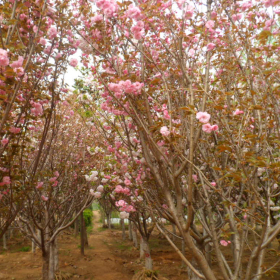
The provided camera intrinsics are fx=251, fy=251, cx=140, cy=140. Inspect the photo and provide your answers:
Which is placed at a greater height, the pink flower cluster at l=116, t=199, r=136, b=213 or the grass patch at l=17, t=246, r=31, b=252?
the pink flower cluster at l=116, t=199, r=136, b=213

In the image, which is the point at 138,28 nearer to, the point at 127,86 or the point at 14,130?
the point at 127,86

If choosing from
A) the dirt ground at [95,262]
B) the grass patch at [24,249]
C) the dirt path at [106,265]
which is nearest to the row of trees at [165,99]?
the dirt path at [106,265]

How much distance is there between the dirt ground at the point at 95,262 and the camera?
9.05 meters

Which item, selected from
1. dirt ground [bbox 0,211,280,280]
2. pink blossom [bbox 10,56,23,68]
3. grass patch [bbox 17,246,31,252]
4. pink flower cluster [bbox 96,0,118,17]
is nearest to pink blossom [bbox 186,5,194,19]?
pink flower cluster [bbox 96,0,118,17]

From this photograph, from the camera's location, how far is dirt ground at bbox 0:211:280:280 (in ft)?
29.7

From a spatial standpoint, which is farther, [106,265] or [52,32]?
[106,265]

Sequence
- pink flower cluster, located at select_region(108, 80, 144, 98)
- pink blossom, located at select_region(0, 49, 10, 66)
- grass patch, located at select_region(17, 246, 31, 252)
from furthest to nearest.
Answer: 1. grass patch, located at select_region(17, 246, 31, 252)
2. pink flower cluster, located at select_region(108, 80, 144, 98)
3. pink blossom, located at select_region(0, 49, 10, 66)

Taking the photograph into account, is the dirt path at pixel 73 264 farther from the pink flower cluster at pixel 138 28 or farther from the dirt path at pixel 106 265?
the pink flower cluster at pixel 138 28

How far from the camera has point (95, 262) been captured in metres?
10.8

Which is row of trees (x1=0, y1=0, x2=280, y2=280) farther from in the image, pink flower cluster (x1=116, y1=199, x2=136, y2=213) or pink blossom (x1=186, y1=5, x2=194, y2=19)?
pink flower cluster (x1=116, y1=199, x2=136, y2=213)

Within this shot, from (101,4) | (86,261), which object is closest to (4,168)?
(101,4)

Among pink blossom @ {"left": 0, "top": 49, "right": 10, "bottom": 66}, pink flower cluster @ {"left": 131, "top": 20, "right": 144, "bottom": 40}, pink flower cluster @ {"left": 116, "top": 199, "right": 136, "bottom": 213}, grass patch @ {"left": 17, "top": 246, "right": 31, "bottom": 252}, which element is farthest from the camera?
grass patch @ {"left": 17, "top": 246, "right": 31, "bottom": 252}

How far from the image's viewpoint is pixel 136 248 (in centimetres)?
1291

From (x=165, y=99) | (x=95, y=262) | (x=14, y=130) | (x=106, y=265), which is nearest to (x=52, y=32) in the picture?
(x=14, y=130)
